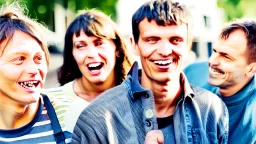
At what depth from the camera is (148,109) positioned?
10.8ft

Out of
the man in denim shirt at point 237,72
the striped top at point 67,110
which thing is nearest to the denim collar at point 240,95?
the man in denim shirt at point 237,72

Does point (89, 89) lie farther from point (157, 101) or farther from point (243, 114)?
point (243, 114)

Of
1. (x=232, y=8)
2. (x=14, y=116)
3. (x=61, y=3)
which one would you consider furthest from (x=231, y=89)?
(x=232, y=8)

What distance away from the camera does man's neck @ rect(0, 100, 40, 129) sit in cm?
321

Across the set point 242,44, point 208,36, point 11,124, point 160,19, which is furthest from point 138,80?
point 208,36

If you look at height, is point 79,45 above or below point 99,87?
above

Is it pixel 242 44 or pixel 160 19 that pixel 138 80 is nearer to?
pixel 160 19

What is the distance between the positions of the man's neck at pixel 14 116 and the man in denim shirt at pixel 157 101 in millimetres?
351

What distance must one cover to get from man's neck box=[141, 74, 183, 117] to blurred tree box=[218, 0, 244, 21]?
84.4 feet

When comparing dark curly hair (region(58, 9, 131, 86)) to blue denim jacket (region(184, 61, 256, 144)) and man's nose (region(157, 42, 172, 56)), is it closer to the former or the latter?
blue denim jacket (region(184, 61, 256, 144))

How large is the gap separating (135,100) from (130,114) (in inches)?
4.8

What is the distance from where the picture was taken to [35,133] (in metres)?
3.22

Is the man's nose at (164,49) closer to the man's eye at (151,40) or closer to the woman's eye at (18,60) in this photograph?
the man's eye at (151,40)

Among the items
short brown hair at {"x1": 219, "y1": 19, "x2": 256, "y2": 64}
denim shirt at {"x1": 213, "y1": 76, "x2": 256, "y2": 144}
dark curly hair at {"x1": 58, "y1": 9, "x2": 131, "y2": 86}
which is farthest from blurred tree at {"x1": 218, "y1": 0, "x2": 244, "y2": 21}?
denim shirt at {"x1": 213, "y1": 76, "x2": 256, "y2": 144}
